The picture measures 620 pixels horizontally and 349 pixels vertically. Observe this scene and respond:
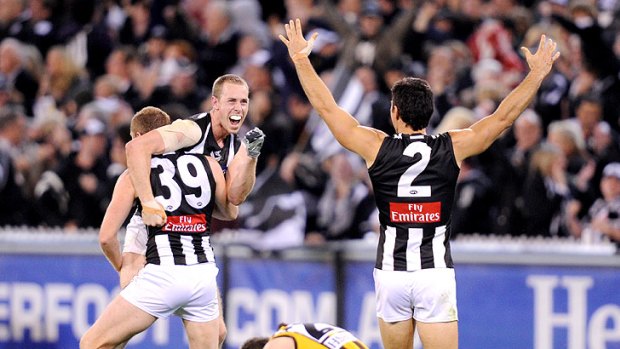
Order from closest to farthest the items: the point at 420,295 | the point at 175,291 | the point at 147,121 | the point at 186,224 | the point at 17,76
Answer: the point at 420,295 → the point at 175,291 → the point at 186,224 → the point at 147,121 → the point at 17,76

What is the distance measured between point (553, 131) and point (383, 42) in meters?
2.90

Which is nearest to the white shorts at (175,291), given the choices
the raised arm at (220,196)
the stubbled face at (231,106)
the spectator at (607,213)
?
the raised arm at (220,196)

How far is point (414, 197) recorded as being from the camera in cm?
779

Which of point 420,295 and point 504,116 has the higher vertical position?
point 504,116

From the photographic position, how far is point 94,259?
11.4 meters

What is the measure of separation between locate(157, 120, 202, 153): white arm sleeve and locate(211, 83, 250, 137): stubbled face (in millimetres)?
180

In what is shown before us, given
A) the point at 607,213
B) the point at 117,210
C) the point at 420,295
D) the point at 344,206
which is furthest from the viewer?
the point at 344,206

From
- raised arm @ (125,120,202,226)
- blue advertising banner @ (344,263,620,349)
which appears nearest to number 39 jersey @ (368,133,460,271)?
raised arm @ (125,120,202,226)

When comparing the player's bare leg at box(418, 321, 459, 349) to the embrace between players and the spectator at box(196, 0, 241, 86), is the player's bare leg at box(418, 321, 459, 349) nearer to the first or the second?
the embrace between players

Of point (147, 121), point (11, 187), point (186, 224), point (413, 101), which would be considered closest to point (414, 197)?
point (413, 101)

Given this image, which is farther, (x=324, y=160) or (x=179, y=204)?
(x=324, y=160)

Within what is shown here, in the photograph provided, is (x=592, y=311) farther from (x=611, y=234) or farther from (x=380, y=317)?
(x=380, y=317)

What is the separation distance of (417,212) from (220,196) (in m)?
1.29

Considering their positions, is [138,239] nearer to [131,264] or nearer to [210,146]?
[131,264]
